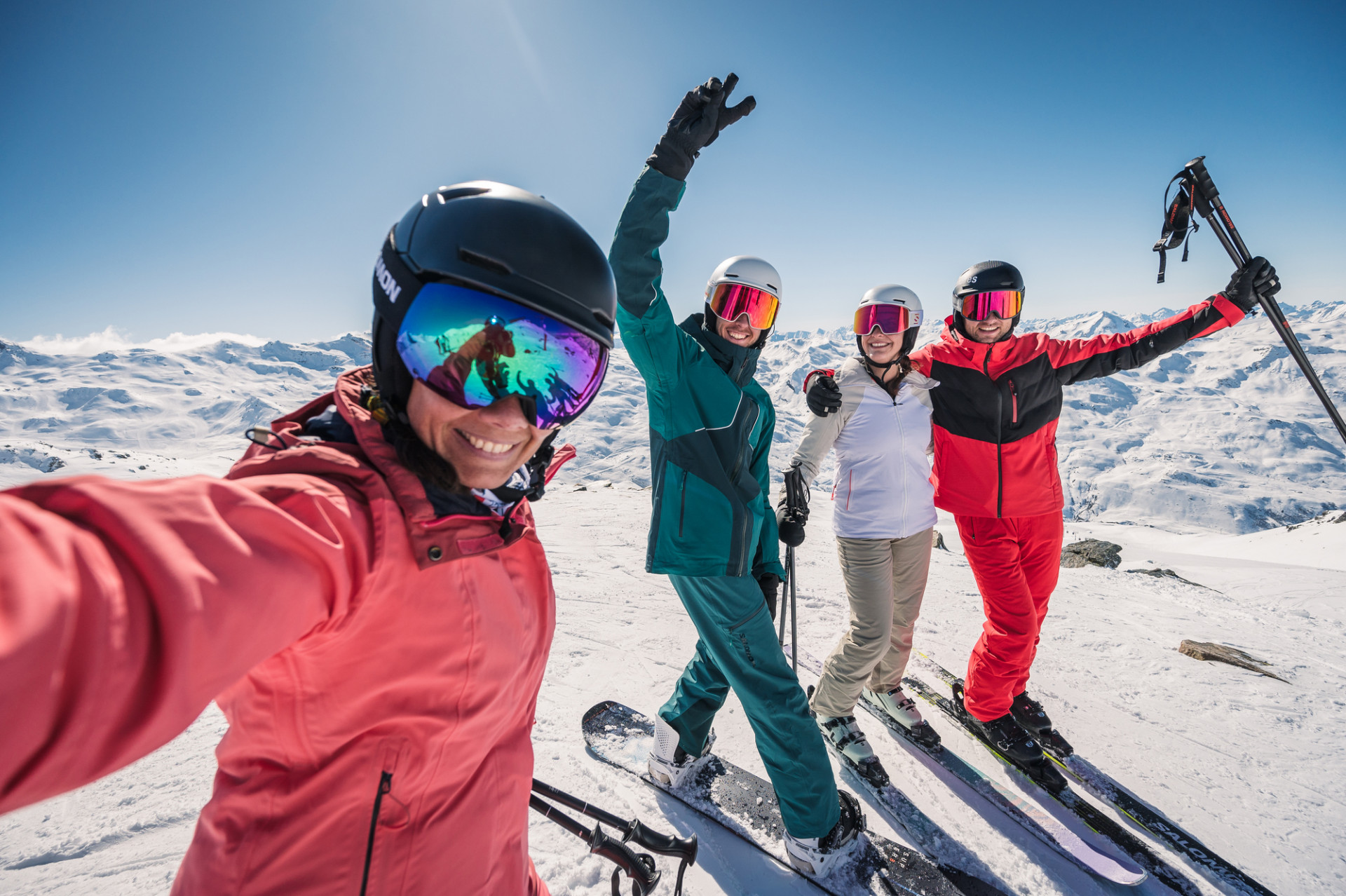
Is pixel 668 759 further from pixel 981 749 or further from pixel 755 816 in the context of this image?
pixel 981 749

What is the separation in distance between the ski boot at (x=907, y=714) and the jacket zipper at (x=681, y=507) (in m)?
2.42

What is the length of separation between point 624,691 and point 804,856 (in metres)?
1.81

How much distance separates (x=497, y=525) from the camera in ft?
3.76

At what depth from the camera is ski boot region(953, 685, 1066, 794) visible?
3238 millimetres

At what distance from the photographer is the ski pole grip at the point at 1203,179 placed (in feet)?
12.8

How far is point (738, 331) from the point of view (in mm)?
2895

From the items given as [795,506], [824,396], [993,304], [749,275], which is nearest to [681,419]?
[749,275]

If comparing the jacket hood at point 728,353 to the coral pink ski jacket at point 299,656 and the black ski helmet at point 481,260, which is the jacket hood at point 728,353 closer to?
the black ski helmet at point 481,260

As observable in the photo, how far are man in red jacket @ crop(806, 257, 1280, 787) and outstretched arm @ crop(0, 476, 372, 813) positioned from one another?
10.1 feet

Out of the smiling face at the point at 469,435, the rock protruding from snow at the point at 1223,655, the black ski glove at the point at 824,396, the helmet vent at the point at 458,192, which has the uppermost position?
the helmet vent at the point at 458,192

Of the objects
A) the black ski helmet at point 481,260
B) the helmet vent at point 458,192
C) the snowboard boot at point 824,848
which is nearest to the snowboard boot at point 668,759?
the snowboard boot at point 824,848

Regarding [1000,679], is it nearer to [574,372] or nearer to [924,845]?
[924,845]

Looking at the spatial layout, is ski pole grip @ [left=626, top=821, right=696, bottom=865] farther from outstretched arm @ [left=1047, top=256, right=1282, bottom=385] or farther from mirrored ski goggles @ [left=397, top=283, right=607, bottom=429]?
outstretched arm @ [left=1047, top=256, right=1282, bottom=385]

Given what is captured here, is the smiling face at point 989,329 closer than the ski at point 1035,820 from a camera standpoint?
No
